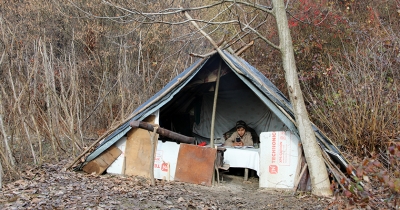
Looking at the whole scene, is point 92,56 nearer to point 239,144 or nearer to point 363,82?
point 239,144

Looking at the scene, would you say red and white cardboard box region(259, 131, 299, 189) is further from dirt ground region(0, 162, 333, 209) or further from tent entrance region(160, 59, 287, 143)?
tent entrance region(160, 59, 287, 143)

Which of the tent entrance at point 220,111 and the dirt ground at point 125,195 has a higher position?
the tent entrance at point 220,111

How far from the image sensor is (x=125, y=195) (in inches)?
231

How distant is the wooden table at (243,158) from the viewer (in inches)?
313

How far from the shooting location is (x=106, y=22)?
13.0 m

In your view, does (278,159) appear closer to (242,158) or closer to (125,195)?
(242,158)

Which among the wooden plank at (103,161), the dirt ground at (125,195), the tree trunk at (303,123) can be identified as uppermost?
the tree trunk at (303,123)

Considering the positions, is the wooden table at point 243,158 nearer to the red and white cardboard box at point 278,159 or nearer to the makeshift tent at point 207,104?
the red and white cardboard box at point 278,159

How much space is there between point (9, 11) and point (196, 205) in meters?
10.4

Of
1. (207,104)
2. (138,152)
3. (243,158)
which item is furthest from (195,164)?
(207,104)

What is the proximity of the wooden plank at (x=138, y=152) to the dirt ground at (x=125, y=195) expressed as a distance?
322 mm

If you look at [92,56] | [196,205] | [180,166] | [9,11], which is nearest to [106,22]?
[92,56]

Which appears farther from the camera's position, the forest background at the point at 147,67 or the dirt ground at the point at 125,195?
the forest background at the point at 147,67

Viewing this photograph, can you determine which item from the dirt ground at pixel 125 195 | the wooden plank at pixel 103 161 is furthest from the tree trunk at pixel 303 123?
the wooden plank at pixel 103 161
